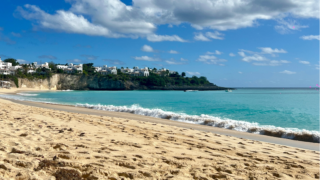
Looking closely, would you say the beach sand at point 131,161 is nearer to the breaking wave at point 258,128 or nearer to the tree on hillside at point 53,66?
the breaking wave at point 258,128

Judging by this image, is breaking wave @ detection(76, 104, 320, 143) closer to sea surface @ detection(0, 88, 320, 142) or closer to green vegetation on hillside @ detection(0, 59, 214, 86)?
sea surface @ detection(0, 88, 320, 142)

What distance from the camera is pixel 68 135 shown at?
6.00 meters

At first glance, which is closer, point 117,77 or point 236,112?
point 236,112

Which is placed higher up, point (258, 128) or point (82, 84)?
point (82, 84)

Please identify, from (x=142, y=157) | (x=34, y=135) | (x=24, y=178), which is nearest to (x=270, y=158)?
(x=142, y=157)

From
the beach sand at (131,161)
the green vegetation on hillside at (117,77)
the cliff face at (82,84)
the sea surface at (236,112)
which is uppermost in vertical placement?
the green vegetation on hillside at (117,77)

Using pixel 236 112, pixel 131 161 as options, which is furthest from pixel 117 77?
pixel 131 161

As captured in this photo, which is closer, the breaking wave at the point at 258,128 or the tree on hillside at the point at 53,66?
the breaking wave at the point at 258,128

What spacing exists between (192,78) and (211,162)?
145740 millimetres

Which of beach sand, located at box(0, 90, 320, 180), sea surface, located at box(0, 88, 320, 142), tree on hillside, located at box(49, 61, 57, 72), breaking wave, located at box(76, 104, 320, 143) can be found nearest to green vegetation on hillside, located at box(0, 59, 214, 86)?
tree on hillside, located at box(49, 61, 57, 72)

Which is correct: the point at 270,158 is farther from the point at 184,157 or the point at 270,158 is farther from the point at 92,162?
the point at 92,162

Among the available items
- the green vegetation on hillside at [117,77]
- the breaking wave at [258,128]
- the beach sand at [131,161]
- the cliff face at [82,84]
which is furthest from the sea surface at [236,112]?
the cliff face at [82,84]

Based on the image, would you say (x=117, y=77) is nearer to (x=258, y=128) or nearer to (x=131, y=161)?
(x=258, y=128)

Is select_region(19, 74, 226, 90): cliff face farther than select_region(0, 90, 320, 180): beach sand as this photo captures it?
Yes
